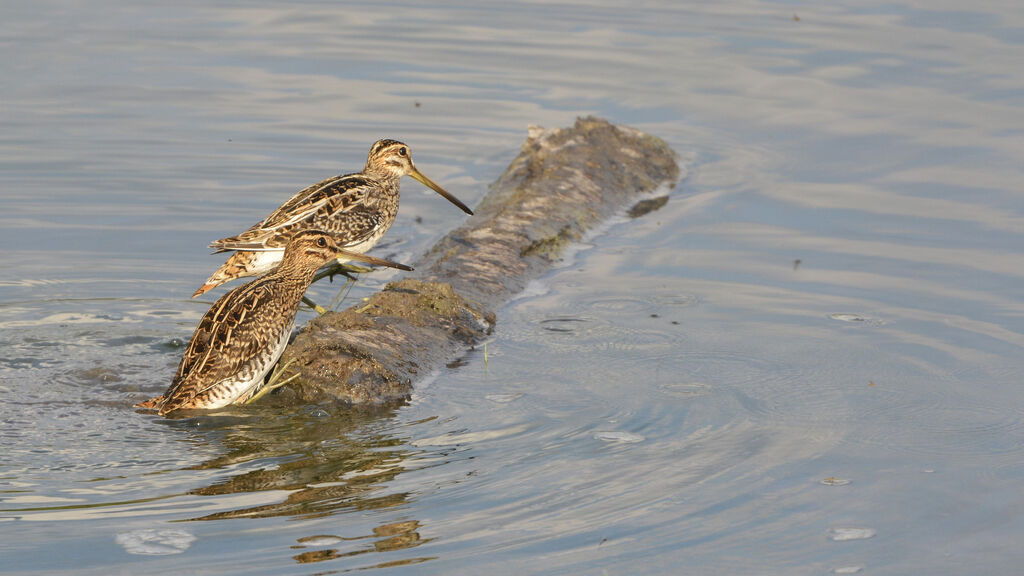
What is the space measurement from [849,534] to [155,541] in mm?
3125

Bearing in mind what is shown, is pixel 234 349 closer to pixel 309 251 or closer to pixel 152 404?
pixel 152 404

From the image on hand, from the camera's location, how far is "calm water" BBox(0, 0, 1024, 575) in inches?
252

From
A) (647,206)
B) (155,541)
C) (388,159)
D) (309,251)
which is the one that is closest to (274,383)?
(309,251)

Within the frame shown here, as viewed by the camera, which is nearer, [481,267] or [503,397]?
[503,397]

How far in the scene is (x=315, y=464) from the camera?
281 inches

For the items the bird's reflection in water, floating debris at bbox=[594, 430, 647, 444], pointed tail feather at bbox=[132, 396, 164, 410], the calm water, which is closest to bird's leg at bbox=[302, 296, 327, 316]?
the calm water

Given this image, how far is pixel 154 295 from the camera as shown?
32.5ft

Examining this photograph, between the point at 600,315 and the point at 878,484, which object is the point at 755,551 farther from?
the point at 600,315

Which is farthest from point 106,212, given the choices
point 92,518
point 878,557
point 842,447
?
point 878,557

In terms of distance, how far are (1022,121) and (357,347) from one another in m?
9.03

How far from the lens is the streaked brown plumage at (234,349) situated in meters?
7.67

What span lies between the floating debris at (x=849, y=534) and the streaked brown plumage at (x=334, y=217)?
342 cm

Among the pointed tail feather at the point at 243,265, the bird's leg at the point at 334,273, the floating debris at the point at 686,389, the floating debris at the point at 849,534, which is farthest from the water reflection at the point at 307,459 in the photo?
the floating debris at the point at 849,534

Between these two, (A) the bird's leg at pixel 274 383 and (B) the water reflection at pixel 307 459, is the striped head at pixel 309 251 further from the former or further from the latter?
(B) the water reflection at pixel 307 459
